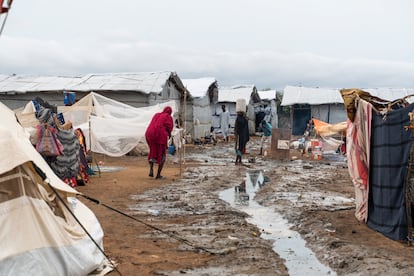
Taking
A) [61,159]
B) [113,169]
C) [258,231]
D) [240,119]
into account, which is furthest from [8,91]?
[258,231]

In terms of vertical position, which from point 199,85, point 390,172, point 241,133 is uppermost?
point 199,85

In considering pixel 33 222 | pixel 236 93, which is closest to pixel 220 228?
pixel 33 222

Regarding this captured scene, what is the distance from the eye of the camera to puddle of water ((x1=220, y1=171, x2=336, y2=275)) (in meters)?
5.18

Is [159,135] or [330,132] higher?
[159,135]

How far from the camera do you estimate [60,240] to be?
4.16 metres

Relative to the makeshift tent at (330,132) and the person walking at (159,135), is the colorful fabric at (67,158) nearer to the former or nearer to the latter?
the person walking at (159,135)

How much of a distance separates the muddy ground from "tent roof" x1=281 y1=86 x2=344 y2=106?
50.7ft

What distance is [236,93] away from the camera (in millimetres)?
33875

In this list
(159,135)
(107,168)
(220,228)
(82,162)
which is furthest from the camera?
(107,168)

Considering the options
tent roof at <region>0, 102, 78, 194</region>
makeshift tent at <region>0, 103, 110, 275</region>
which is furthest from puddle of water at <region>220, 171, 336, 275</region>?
tent roof at <region>0, 102, 78, 194</region>

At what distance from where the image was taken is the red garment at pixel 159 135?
11.4 meters

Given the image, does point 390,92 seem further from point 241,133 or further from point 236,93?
point 241,133

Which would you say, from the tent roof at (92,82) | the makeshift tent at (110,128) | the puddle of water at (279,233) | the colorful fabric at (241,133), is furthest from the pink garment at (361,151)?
the tent roof at (92,82)

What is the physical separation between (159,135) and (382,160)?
6.03 meters
